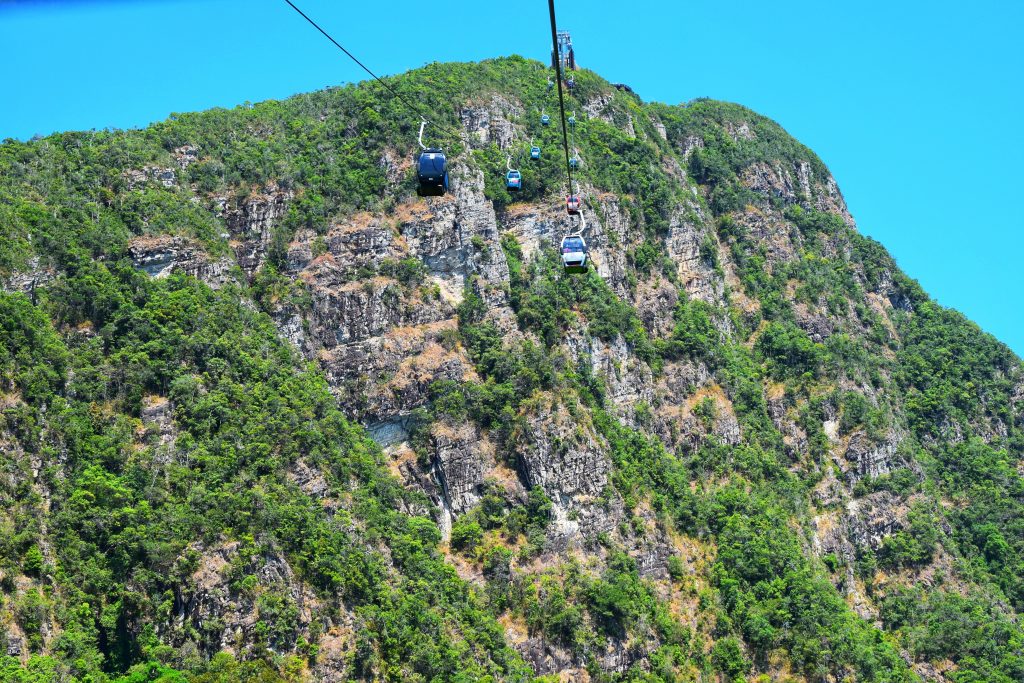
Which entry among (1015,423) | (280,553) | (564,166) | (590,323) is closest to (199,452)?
(280,553)

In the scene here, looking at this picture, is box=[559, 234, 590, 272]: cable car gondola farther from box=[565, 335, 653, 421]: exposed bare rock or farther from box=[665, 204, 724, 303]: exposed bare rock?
box=[665, 204, 724, 303]: exposed bare rock

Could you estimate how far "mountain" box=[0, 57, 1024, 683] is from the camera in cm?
6481

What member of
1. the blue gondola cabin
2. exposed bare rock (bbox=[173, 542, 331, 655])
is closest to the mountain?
exposed bare rock (bbox=[173, 542, 331, 655])

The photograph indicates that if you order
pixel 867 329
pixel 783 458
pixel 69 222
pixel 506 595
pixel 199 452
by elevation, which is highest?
pixel 867 329

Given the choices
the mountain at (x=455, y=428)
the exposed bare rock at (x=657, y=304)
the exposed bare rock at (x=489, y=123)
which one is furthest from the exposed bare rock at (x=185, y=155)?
the exposed bare rock at (x=657, y=304)

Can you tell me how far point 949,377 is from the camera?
110625mm

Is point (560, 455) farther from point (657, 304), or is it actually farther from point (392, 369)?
point (657, 304)

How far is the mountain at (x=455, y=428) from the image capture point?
64.8 m

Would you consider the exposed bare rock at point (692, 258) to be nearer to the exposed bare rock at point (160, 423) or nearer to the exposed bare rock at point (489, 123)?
the exposed bare rock at point (489, 123)

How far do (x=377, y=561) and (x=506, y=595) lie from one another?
28.8 ft

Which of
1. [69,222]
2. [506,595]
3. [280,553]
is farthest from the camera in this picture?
[69,222]

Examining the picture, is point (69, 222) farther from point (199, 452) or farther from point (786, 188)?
point (786, 188)

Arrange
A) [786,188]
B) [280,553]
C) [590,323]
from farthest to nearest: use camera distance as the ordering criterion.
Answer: [786,188], [590,323], [280,553]

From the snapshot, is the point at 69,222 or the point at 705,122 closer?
the point at 69,222
